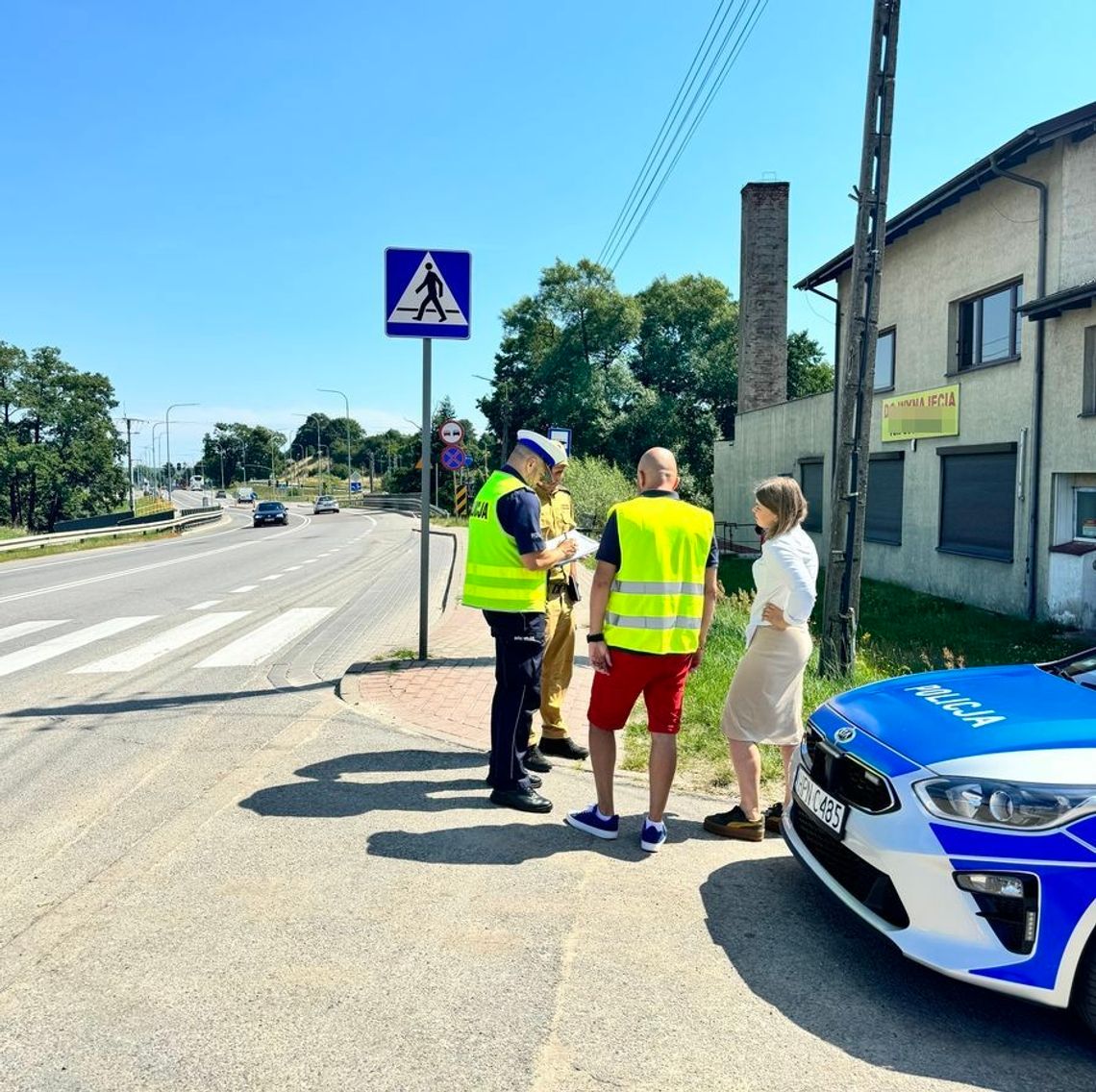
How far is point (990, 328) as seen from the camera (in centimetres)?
1559

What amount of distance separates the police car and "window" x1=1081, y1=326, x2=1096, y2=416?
11.0 meters

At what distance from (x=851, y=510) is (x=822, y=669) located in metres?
1.41

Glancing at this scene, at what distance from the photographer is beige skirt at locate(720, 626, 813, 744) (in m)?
4.25

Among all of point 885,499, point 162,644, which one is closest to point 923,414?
point 885,499

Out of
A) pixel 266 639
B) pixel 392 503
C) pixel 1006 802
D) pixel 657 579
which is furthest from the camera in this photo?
pixel 392 503

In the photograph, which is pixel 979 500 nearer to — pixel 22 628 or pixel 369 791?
pixel 369 791

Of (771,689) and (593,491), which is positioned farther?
(593,491)

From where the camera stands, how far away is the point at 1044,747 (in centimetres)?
288

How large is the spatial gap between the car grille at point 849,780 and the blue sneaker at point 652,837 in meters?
0.81

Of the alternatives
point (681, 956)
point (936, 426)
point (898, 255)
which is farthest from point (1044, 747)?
point (898, 255)

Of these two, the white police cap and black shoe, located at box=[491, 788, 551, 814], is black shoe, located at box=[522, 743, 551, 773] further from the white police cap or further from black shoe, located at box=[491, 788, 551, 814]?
the white police cap

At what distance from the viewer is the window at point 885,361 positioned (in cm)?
1884

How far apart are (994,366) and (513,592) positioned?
13.2m

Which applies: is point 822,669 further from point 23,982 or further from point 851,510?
point 23,982
